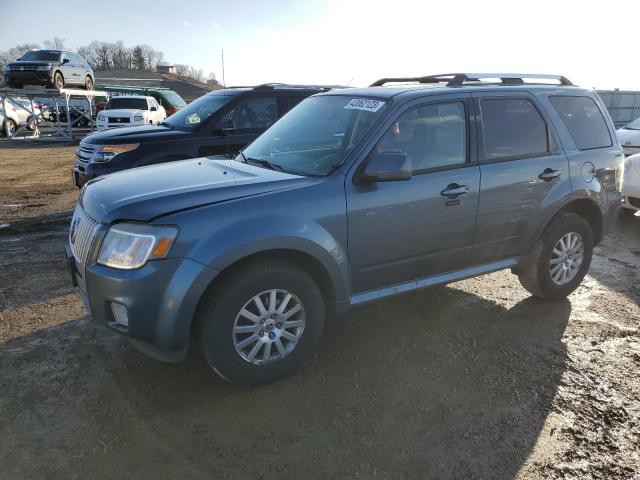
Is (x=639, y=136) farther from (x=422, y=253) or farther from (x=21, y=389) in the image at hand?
(x=21, y=389)

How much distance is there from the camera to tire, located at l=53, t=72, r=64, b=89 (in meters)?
19.3

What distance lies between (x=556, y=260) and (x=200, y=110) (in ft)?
16.6

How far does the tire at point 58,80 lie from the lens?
19311mm

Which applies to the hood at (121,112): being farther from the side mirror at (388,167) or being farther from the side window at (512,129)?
the side mirror at (388,167)

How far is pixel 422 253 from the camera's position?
364 cm

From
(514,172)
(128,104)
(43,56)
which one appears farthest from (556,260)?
(43,56)

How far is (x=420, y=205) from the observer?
11.5 feet

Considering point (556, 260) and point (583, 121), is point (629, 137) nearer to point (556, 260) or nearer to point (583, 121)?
point (583, 121)

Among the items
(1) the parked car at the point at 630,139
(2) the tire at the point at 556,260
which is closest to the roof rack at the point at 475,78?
(2) the tire at the point at 556,260

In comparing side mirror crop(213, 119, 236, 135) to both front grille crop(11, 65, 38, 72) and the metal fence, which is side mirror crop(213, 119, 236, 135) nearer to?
front grille crop(11, 65, 38, 72)

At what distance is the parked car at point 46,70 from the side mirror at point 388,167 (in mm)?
19729

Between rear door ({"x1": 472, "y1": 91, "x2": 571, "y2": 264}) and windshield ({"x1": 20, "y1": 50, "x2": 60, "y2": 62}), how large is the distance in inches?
820

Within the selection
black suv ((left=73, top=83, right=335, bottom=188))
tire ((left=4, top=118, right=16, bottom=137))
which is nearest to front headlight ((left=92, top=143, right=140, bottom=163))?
black suv ((left=73, top=83, right=335, bottom=188))

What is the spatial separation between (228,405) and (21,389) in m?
A: 1.31
